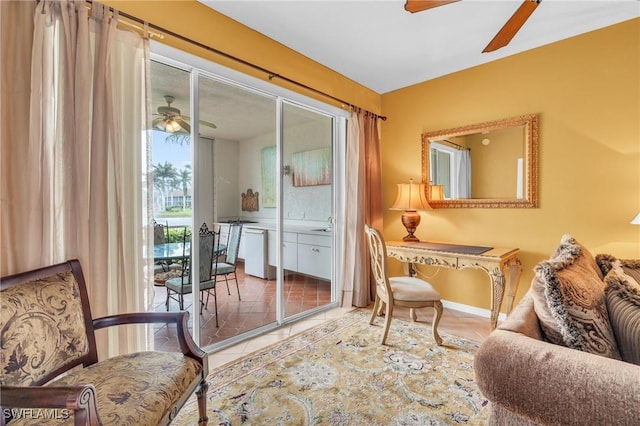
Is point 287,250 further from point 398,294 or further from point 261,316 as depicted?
point 398,294

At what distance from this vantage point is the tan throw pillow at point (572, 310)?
101 centimetres

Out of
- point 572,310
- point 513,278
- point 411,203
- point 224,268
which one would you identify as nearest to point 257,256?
point 224,268

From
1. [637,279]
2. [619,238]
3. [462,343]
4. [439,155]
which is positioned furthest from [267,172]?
[619,238]

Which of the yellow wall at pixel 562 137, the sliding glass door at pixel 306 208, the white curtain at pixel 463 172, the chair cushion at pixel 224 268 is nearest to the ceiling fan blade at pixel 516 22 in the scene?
the yellow wall at pixel 562 137

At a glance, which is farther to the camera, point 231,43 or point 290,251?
point 290,251

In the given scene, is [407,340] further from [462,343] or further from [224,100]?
[224,100]

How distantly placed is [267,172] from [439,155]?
6.51 feet

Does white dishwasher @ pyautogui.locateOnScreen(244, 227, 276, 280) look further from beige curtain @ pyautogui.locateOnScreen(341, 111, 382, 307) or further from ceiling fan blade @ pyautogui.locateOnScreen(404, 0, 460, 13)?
ceiling fan blade @ pyautogui.locateOnScreen(404, 0, 460, 13)

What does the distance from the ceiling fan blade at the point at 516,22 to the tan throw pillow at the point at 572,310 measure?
133 centimetres

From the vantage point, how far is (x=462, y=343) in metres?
2.52

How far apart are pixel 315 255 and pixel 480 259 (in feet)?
5.73

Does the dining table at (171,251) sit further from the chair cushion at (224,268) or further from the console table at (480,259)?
the console table at (480,259)

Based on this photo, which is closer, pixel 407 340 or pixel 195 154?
pixel 195 154

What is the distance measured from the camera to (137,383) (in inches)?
47.6
